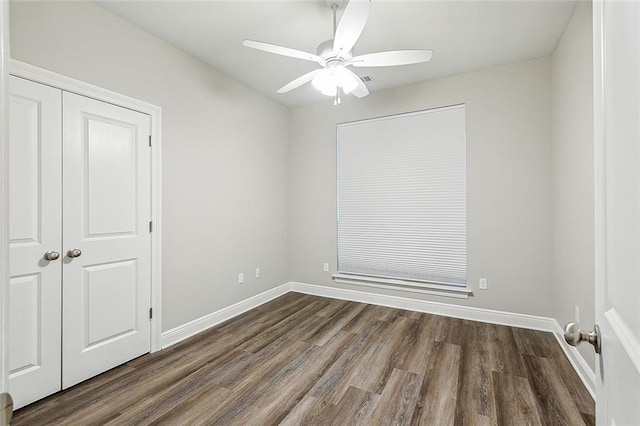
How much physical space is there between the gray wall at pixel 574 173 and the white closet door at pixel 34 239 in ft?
11.8

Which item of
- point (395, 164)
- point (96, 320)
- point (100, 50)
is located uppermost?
point (100, 50)

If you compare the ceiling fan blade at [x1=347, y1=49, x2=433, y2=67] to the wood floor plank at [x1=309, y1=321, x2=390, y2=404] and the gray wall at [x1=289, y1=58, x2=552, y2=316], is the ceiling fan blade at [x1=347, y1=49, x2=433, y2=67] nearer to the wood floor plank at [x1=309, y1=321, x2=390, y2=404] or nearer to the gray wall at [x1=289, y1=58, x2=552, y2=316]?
the gray wall at [x1=289, y1=58, x2=552, y2=316]

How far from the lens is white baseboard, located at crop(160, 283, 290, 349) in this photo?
277 cm

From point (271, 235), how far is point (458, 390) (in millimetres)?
2814

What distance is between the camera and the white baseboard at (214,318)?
2.77m

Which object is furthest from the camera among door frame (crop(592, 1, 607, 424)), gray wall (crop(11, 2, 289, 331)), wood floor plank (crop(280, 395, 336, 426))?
gray wall (crop(11, 2, 289, 331))

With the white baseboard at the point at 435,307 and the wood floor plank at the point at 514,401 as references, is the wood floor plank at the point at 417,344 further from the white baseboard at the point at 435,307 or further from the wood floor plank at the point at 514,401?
the wood floor plank at the point at 514,401

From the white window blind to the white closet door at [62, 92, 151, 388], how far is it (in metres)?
2.46

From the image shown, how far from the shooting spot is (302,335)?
2951mm

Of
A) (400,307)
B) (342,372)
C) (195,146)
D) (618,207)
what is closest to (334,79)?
(195,146)

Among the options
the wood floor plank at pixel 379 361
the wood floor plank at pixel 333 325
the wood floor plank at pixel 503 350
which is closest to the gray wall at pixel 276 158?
the wood floor plank at pixel 503 350

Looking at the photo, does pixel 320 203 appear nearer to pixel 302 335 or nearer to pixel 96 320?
pixel 302 335

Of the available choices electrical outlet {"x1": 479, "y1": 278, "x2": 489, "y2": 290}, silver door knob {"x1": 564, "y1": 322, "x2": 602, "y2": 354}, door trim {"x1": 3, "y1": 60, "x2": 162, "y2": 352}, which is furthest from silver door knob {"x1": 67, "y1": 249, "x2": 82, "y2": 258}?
electrical outlet {"x1": 479, "y1": 278, "x2": 489, "y2": 290}

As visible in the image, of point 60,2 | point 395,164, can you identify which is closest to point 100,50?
point 60,2
